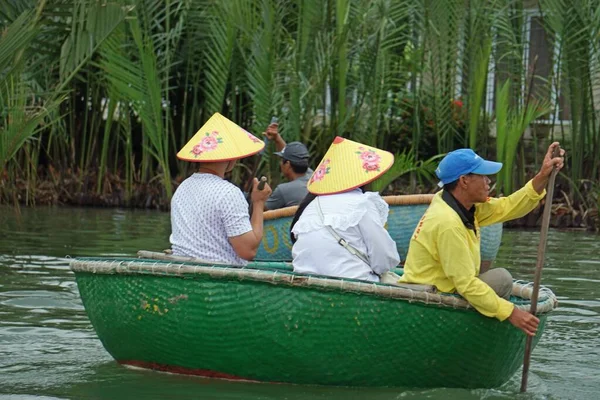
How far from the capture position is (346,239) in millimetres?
6797

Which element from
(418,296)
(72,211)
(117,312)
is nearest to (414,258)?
(418,296)

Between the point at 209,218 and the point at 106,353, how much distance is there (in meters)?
1.03

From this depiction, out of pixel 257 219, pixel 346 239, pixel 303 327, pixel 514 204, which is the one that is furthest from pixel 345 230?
pixel 514 204

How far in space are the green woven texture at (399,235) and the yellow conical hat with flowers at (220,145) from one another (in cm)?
321

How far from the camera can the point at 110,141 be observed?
18.3m

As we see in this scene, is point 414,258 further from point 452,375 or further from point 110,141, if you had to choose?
point 110,141

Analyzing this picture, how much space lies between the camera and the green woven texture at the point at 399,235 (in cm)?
1088

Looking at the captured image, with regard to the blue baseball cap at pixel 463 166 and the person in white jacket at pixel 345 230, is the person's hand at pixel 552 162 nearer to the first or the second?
the blue baseball cap at pixel 463 166

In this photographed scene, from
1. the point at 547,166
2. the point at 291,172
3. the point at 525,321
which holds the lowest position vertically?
Answer: the point at 525,321

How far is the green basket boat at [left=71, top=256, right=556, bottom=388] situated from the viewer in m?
6.46

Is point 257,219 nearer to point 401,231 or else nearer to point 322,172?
point 322,172

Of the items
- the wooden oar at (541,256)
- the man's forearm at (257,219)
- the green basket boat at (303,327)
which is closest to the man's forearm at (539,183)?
the wooden oar at (541,256)

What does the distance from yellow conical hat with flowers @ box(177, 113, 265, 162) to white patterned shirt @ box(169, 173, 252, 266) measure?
12 cm

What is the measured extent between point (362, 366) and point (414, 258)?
1.98 ft
